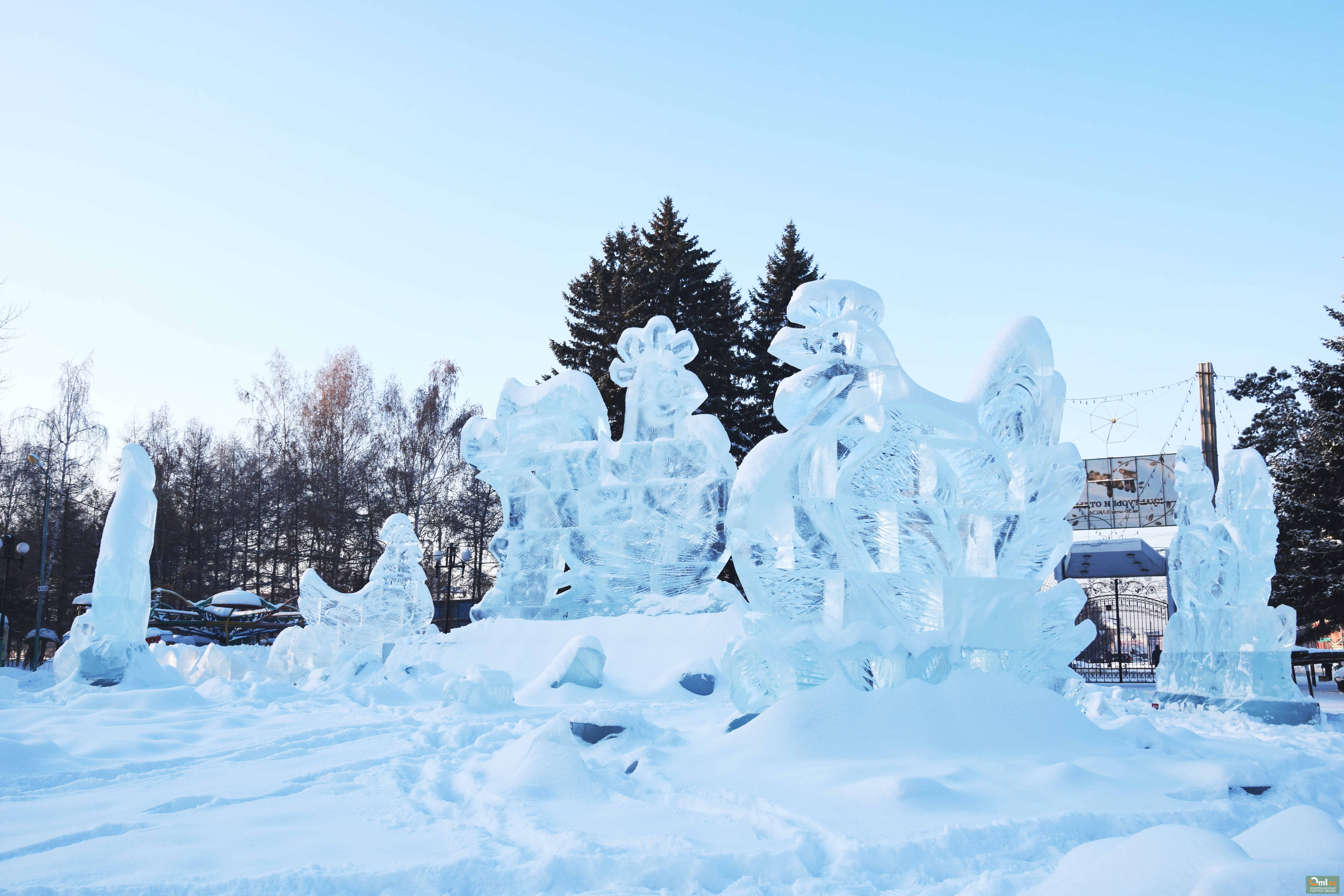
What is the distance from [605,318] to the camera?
92.0 feet

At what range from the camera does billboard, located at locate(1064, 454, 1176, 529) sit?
23.4 meters

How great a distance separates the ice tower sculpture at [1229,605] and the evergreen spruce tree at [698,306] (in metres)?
16.5

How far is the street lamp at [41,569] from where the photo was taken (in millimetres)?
18953

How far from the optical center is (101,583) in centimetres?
1072

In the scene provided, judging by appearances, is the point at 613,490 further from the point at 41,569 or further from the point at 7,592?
the point at 41,569

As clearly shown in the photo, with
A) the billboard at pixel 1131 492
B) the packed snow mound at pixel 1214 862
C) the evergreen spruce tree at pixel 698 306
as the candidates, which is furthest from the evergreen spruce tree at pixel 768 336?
the packed snow mound at pixel 1214 862

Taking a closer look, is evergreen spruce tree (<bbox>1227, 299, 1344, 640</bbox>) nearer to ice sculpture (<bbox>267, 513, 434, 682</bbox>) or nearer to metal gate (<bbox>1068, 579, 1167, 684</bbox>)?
metal gate (<bbox>1068, 579, 1167, 684</bbox>)

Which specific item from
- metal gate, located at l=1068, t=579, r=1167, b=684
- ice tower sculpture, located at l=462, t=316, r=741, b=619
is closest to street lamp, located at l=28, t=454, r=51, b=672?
ice tower sculpture, located at l=462, t=316, r=741, b=619

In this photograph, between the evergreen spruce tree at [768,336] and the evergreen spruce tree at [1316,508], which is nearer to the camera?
the evergreen spruce tree at [1316,508]

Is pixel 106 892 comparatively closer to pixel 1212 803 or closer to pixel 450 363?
pixel 1212 803

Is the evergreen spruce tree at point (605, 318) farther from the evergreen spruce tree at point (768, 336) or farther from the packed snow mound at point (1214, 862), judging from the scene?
the packed snow mound at point (1214, 862)

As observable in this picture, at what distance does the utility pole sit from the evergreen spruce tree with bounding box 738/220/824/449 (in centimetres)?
1064

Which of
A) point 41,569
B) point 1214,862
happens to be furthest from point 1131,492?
point 41,569

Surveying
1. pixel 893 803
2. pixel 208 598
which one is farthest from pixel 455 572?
pixel 893 803
